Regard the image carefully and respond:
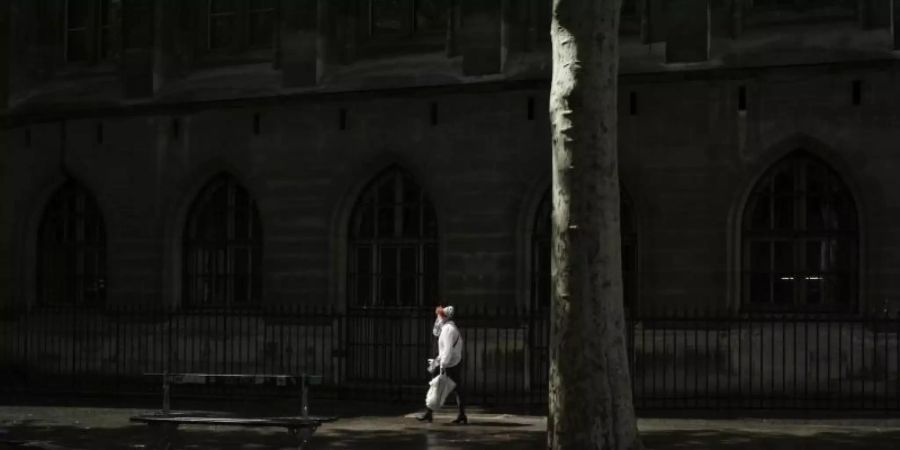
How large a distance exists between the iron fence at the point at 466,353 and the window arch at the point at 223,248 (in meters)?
0.61

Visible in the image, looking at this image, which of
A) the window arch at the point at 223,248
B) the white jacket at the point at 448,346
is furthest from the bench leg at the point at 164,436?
the window arch at the point at 223,248

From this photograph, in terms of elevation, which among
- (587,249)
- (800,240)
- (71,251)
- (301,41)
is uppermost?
(301,41)

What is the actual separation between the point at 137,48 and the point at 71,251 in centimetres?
390

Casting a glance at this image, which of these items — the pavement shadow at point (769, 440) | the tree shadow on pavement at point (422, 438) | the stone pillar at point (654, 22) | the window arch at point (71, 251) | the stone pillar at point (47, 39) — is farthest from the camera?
the stone pillar at point (47, 39)

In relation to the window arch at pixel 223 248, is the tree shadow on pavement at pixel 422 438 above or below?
below

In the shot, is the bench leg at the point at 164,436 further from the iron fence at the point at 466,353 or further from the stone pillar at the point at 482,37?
the stone pillar at the point at 482,37

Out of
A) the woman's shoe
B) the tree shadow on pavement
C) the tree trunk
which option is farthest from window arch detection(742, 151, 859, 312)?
the tree trunk

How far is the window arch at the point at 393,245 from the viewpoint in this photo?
23.1 m

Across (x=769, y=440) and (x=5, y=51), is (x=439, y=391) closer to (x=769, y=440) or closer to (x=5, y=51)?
(x=769, y=440)

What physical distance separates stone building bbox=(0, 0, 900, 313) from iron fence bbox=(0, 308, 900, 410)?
518mm

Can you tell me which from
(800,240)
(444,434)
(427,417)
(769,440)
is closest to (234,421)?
(444,434)

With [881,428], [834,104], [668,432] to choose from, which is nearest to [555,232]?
[668,432]

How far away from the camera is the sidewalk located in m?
15.1

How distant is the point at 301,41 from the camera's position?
2380 cm
